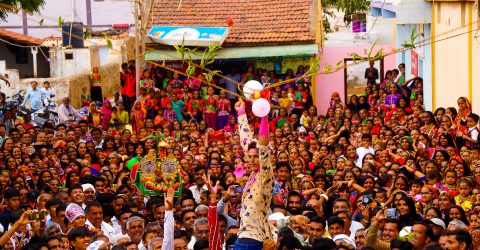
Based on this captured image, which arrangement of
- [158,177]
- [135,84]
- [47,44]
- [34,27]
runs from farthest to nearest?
1. [34,27]
2. [47,44]
3. [135,84]
4. [158,177]

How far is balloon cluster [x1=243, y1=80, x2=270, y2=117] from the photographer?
32.7ft

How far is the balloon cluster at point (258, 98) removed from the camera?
9.95 m

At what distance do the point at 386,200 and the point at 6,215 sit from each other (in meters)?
4.07

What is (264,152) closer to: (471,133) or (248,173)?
(248,173)

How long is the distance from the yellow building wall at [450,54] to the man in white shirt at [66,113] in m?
6.67

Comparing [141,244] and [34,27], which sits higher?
[34,27]

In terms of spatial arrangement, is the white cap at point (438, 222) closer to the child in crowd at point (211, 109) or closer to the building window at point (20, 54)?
the child in crowd at point (211, 109)

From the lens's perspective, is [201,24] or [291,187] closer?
[291,187]

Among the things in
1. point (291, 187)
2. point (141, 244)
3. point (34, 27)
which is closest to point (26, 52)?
point (34, 27)

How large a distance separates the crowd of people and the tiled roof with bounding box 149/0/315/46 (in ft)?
3.53

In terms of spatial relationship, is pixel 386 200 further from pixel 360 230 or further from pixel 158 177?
pixel 158 177

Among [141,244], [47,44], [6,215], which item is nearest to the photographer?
[141,244]

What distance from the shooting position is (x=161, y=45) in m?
25.9

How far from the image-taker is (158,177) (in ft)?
48.2
